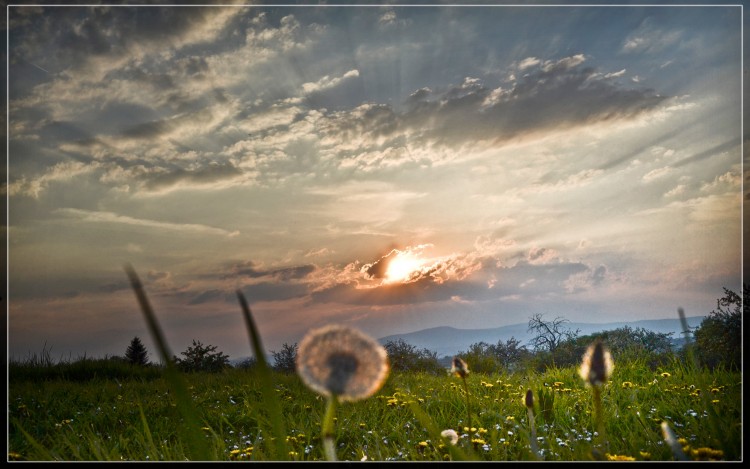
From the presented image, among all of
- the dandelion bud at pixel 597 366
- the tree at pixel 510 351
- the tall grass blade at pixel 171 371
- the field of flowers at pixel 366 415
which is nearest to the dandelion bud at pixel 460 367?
the field of flowers at pixel 366 415

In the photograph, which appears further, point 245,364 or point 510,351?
point 510,351

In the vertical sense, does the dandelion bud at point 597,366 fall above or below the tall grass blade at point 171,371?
below

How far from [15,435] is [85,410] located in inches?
52.7

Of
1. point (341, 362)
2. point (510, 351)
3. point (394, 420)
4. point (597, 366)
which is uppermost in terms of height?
point (341, 362)

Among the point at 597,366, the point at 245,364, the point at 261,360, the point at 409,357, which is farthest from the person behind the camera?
the point at 409,357

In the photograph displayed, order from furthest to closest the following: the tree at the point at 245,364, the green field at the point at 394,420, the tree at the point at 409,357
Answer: the tree at the point at 409,357
the tree at the point at 245,364
the green field at the point at 394,420

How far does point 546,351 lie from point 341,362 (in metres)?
9.06

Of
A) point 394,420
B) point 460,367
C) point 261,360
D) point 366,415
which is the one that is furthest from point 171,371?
point 366,415

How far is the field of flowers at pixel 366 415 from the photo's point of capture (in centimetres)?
166

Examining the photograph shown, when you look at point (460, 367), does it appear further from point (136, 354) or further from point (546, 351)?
point (136, 354)

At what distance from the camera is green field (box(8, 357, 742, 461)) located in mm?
3414

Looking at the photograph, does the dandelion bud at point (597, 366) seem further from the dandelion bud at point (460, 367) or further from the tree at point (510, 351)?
the tree at point (510, 351)

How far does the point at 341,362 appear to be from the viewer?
162 cm
